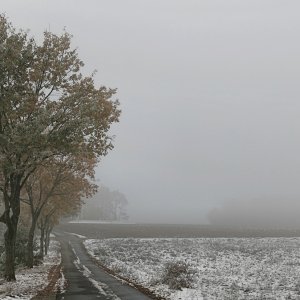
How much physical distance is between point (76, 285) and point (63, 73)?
12.1 meters

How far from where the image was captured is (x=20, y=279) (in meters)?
26.0

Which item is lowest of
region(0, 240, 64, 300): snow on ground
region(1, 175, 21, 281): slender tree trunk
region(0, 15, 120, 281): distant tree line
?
region(0, 240, 64, 300): snow on ground

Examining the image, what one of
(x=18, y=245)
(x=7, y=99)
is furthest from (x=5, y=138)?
(x=18, y=245)

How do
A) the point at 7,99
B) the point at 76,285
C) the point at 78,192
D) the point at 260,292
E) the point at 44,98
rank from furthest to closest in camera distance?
the point at 78,192, the point at 44,98, the point at 76,285, the point at 7,99, the point at 260,292

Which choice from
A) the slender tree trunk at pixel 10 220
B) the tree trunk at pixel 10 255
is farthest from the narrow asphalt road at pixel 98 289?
the slender tree trunk at pixel 10 220

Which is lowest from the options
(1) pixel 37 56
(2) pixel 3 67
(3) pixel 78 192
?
(3) pixel 78 192

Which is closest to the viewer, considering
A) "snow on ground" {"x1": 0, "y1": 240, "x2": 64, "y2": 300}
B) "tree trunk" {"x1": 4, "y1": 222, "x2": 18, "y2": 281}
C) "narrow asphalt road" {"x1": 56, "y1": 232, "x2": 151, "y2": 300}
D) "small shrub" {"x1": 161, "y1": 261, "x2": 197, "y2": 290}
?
"narrow asphalt road" {"x1": 56, "y1": 232, "x2": 151, "y2": 300}

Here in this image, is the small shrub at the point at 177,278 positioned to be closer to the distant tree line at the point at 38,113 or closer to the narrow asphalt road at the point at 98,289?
the narrow asphalt road at the point at 98,289

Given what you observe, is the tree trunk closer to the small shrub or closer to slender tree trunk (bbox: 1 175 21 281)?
slender tree trunk (bbox: 1 175 21 281)

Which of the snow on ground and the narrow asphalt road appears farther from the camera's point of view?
the snow on ground

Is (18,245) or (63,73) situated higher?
(63,73)

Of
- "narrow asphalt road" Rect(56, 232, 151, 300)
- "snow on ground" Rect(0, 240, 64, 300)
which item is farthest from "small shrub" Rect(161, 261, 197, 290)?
"snow on ground" Rect(0, 240, 64, 300)

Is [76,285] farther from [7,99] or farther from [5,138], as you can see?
[7,99]

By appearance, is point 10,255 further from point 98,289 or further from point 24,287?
point 98,289
